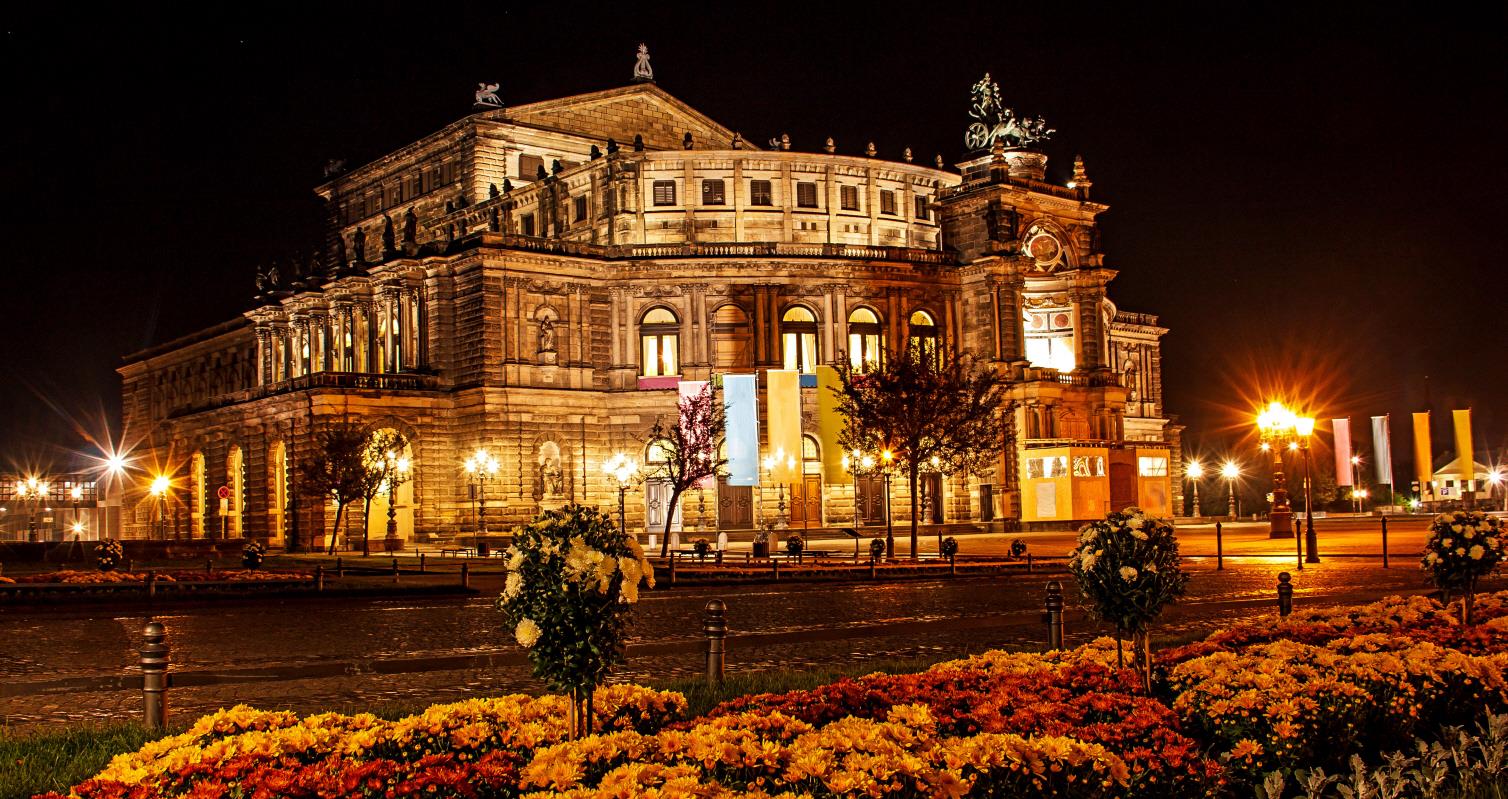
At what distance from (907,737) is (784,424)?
60.3 meters

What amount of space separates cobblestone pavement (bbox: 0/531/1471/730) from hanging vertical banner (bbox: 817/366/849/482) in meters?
34.3

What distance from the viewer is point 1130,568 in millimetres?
11984

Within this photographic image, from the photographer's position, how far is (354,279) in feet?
258

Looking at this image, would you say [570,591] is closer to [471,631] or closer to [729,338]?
[471,631]

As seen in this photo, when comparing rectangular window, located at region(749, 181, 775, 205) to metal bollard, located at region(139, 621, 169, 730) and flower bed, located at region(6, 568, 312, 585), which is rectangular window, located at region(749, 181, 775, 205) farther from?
metal bollard, located at region(139, 621, 169, 730)

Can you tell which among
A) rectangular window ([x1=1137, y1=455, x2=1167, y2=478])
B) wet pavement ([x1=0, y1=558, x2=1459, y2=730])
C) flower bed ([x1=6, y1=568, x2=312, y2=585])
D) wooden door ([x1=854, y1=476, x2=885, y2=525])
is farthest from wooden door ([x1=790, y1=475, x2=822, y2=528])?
flower bed ([x1=6, y1=568, x2=312, y2=585])

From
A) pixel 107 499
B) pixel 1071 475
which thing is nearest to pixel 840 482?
pixel 1071 475

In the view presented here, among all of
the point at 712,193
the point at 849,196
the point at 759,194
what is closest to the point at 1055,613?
the point at 712,193

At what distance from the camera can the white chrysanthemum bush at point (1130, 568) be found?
1203cm

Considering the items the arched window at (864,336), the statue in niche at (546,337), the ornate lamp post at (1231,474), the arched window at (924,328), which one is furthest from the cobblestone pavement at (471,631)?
the ornate lamp post at (1231,474)

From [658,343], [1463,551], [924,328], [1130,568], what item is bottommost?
[1463,551]

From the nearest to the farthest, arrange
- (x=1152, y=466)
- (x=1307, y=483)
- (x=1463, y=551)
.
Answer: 1. (x=1463, y=551)
2. (x=1307, y=483)
3. (x=1152, y=466)

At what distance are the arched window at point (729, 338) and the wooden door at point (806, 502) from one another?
7327 mm

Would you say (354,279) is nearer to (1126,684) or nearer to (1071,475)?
(1071,475)
